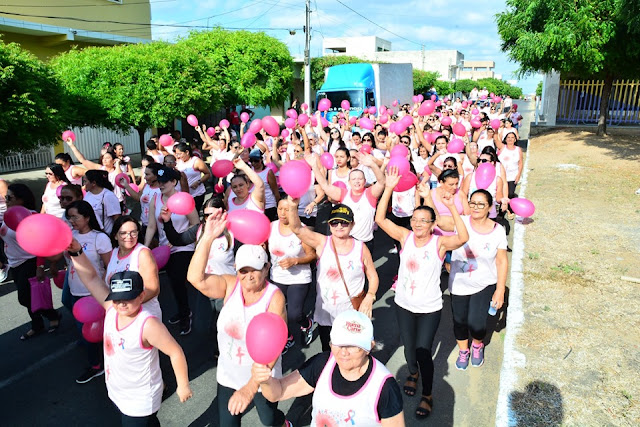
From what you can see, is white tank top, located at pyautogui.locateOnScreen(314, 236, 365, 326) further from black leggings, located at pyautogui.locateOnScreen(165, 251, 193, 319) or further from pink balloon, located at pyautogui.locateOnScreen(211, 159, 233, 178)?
pink balloon, located at pyautogui.locateOnScreen(211, 159, 233, 178)

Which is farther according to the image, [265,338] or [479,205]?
[479,205]

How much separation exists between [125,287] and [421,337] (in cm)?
229

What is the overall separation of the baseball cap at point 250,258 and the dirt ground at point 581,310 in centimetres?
243

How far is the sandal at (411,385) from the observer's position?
4082mm

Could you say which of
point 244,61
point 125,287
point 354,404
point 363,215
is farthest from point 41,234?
point 244,61

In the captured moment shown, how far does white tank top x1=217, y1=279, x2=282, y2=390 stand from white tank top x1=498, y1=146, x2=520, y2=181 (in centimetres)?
661

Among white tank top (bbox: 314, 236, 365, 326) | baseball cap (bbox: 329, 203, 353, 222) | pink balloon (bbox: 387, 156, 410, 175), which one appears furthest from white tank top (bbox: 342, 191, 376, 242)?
baseball cap (bbox: 329, 203, 353, 222)

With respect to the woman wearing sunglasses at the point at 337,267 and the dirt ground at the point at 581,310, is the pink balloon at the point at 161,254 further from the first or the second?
the dirt ground at the point at 581,310

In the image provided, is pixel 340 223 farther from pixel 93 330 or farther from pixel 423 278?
pixel 93 330

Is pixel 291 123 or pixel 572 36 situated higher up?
pixel 572 36

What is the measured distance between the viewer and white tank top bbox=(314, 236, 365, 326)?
12.4ft

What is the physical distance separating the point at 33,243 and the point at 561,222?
29.0 feet

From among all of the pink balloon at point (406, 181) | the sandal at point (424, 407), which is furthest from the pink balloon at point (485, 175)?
the sandal at point (424, 407)

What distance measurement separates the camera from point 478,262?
13.8 feet
